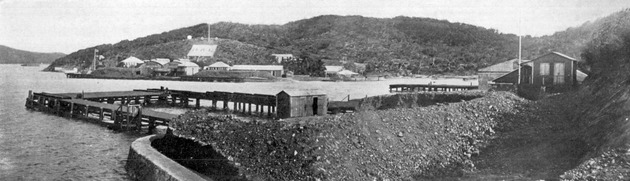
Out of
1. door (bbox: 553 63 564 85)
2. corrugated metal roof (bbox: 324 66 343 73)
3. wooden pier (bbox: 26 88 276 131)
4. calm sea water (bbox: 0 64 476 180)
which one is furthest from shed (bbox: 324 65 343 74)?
calm sea water (bbox: 0 64 476 180)

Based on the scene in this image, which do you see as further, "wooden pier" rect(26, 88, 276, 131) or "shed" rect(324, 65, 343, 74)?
"shed" rect(324, 65, 343, 74)

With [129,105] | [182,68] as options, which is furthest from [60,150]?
[182,68]

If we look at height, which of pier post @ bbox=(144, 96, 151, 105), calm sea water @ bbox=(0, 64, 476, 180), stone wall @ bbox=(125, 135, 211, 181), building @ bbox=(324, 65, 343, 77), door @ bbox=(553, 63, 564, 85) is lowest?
calm sea water @ bbox=(0, 64, 476, 180)

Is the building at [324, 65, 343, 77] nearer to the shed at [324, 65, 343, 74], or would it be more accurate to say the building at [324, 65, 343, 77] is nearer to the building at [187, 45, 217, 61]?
the shed at [324, 65, 343, 74]

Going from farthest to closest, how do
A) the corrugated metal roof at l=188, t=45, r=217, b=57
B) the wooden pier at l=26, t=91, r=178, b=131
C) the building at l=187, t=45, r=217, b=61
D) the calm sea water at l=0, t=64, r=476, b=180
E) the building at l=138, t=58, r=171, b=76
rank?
the corrugated metal roof at l=188, t=45, r=217, b=57, the building at l=187, t=45, r=217, b=61, the building at l=138, t=58, r=171, b=76, the wooden pier at l=26, t=91, r=178, b=131, the calm sea water at l=0, t=64, r=476, b=180

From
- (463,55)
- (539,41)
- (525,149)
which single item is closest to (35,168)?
(525,149)

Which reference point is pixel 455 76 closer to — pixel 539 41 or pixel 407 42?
pixel 407 42
